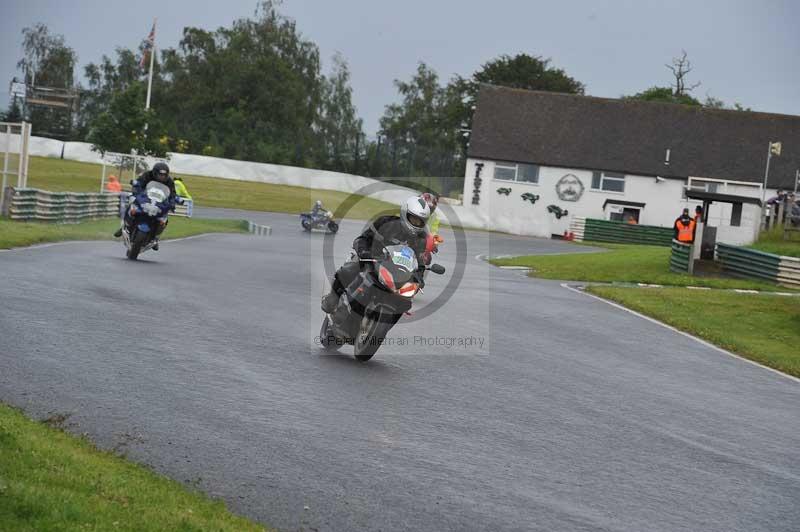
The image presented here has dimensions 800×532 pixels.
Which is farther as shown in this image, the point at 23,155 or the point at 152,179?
the point at 23,155

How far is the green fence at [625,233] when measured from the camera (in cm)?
5894

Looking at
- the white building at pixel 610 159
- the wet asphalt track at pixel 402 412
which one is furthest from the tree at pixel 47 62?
the wet asphalt track at pixel 402 412

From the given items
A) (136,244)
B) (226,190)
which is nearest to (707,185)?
(226,190)

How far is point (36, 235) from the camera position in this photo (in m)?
22.9

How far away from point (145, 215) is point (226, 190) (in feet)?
152

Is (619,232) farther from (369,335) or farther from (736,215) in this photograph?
(369,335)

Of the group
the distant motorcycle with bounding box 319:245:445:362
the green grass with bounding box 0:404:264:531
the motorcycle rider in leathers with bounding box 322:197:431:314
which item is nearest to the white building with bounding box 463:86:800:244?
the distant motorcycle with bounding box 319:245:445:362

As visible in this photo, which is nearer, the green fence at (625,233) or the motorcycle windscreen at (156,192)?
the motorcycle windscreen at (156,192)

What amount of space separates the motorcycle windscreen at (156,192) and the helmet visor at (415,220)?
1008cm

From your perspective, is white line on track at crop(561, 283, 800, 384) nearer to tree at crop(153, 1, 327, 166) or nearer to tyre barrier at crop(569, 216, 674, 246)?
tyre barrier at crop(569, 216, 674, 246)

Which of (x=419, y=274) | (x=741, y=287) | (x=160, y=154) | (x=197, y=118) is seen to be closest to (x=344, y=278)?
(x=419, y=274)

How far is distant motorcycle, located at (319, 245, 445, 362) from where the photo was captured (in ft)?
36.2

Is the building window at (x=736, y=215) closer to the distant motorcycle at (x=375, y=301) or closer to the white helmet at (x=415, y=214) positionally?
the distant motorcycle at (x=375, y=301)

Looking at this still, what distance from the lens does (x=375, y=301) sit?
11.2m
